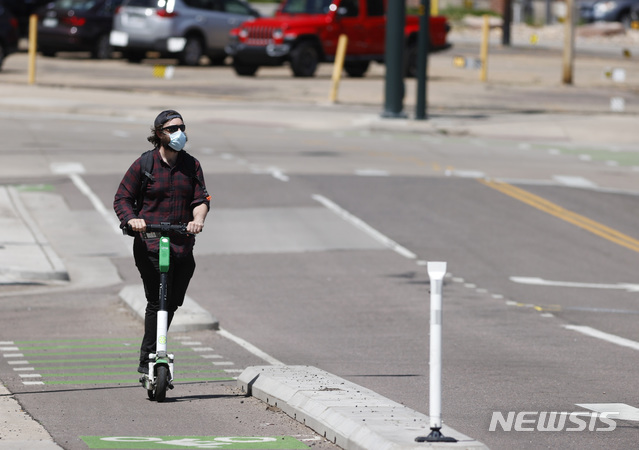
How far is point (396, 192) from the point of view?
20406mm

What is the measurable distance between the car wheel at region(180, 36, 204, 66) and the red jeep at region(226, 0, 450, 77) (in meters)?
2.19

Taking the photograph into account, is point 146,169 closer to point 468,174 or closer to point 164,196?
point 164,196

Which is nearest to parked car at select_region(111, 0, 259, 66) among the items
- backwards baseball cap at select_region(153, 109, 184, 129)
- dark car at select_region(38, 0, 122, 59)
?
dark car at select_region(38, 0, 122, 59)

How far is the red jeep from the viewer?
3541 centimetres

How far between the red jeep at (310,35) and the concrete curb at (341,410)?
86.2 ft

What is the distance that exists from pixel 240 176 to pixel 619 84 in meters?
20.6

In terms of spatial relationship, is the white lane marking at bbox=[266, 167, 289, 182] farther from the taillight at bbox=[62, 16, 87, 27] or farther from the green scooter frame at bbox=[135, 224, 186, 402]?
the taillight at bbox=[62, 16, 87, 27]

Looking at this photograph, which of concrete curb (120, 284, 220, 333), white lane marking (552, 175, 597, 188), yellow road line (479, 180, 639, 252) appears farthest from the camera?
white lane marking (552, 175, 597, 188)

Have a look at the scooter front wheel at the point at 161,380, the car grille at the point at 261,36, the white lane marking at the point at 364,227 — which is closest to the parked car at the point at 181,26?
the car grille at the point at 261,36

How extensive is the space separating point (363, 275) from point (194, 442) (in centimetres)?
767

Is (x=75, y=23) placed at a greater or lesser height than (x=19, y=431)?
greater

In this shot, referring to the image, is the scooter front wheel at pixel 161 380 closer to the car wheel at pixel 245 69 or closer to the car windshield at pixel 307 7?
the car windshield at pixel 307 7

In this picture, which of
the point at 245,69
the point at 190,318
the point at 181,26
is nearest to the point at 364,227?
the point at 190,318

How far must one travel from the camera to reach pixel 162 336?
8.84 metres
